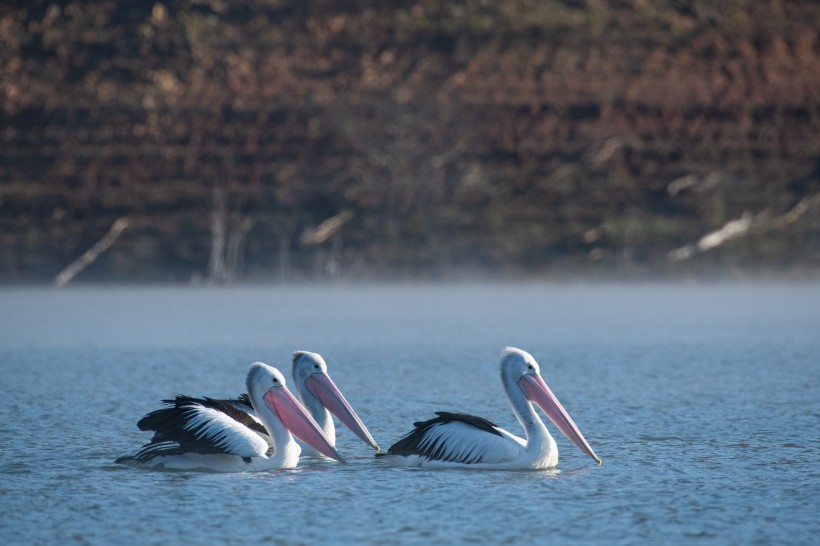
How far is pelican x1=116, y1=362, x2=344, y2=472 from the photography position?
28.6 ft

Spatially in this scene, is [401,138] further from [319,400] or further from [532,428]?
[532,428]

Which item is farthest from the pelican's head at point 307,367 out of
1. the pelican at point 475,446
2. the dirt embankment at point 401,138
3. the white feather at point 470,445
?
the dirt embankment at point 401,138

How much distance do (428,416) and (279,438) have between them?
289 cm

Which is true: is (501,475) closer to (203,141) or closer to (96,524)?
(96,524)

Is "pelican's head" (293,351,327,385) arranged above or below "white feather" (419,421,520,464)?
above

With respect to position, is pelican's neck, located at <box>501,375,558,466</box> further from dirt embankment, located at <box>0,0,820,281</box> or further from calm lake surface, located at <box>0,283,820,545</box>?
dirt embankment, located at <box>0,0,820,281</box>

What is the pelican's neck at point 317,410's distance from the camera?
9.59 metres

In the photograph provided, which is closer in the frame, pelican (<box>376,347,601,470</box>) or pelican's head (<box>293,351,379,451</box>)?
pelican (<box>376,347,601,470</box>)

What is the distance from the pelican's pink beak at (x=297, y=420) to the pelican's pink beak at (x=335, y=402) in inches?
12.1

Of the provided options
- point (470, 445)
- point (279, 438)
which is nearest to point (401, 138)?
point (279, 438)

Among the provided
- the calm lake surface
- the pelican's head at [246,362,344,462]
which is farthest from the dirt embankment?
the pelican's head at [246,362,344,462]

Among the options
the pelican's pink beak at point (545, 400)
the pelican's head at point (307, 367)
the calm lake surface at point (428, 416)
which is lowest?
the calm lake surface at point (428, 416)

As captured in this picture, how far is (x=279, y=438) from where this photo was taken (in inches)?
354

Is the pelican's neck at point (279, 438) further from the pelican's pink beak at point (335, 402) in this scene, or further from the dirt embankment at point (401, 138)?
the dirt embankment at point (401, 138)
